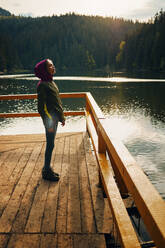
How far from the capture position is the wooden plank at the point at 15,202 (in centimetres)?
255

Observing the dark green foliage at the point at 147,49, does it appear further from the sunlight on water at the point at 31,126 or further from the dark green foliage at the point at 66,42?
the sunlight on water at the point at 31,126

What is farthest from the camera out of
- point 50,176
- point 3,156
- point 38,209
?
point 3,156

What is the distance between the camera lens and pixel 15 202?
117 inches

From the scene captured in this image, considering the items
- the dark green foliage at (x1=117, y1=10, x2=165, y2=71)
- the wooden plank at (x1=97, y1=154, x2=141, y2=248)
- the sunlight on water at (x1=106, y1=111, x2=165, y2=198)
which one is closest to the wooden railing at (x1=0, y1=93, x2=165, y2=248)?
the wooden plank at (x1=97, y1=154, x2=141, y2=248)

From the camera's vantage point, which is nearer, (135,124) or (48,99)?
(48,99)

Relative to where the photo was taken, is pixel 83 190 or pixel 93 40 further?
pixel 93 40

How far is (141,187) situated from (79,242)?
1.40 meters

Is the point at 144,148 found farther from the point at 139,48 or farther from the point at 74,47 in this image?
the point at 74,47

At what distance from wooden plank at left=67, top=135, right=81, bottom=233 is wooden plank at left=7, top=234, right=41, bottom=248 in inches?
14.4

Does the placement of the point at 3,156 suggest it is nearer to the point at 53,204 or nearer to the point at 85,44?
the point at 53,204

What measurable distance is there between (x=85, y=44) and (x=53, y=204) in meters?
156

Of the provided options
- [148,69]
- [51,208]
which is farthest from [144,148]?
[148,69]

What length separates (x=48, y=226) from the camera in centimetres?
250

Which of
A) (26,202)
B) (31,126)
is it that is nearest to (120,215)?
(26,202)
